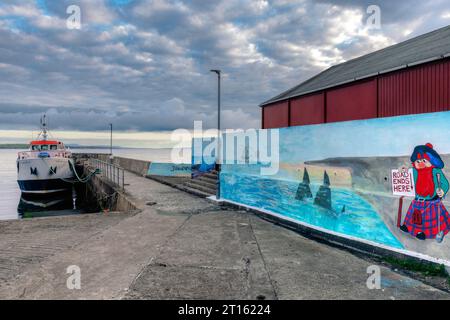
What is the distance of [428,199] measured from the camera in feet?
18.0

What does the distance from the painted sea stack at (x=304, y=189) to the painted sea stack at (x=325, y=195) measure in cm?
34

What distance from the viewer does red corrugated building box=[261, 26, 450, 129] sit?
8750 mm

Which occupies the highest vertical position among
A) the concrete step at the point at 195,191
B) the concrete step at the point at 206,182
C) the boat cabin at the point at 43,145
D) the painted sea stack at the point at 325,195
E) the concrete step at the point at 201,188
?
the boat cabin at the point at 43,145

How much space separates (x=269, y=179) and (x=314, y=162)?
2.11 meters

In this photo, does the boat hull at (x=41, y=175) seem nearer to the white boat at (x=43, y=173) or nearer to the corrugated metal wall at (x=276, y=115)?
the white boat at (x=43, y=173)

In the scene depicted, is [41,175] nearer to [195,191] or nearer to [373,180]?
[195,191]

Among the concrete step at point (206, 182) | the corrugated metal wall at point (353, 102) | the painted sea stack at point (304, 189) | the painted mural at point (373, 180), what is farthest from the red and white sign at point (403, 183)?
the concrete step at point (206, 182)

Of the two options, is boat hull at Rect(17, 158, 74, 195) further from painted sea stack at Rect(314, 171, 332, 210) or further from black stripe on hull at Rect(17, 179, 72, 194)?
painted sea stack at Rect(314, 171, 332, 210)

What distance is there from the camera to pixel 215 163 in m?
16.7

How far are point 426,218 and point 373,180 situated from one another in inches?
51.5

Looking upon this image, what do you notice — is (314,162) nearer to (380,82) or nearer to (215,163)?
(380,82)

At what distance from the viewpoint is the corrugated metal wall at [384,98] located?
28.6 feet

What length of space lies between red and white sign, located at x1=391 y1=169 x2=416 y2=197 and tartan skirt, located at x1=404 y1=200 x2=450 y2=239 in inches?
8.9
